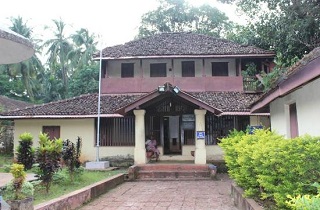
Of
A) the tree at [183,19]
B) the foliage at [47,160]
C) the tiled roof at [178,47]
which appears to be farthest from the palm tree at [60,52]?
the foliage at [47,160]

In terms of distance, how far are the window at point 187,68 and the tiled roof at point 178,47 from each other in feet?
2.27

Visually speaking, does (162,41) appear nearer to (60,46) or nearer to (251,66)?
(251,66)

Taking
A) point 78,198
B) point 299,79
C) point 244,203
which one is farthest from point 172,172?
point 299,79

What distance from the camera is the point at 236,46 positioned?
56.9 ft

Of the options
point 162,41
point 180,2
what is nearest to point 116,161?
point 162,41

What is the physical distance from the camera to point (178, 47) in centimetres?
1766

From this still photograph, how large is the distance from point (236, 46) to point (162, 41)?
14.1ft

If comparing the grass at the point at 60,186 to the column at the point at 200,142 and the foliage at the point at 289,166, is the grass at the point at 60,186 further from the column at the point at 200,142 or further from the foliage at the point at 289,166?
the column at the point at 200,142

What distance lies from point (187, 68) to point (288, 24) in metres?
5.56

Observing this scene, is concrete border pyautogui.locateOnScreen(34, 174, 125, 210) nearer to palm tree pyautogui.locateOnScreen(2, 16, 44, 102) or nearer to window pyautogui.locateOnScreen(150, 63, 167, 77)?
window pyautogui.locateOnScreen(150, 63, 167, 77)

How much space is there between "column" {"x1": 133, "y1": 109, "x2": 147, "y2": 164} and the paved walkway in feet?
6.51

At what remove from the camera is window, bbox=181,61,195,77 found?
17.2m

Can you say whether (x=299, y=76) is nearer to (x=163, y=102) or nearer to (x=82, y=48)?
(x=163, y=102)

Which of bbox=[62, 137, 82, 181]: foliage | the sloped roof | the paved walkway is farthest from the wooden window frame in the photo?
the sloped roof
